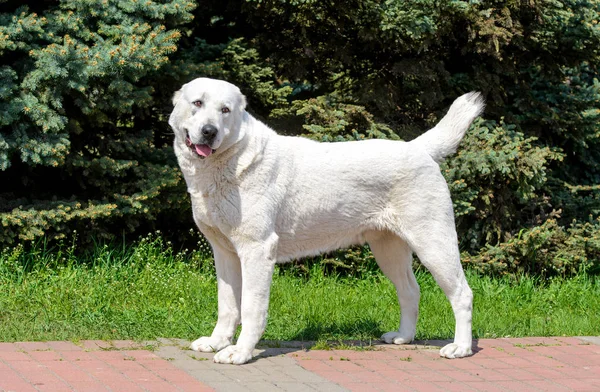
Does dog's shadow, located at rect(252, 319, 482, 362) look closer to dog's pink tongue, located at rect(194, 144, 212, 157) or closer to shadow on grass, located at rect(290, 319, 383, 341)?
shadow on grass, located at rect(290, 319, 383, 341)

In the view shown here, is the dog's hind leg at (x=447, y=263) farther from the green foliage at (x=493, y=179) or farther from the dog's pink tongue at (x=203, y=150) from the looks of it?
the green foliage at (x=493, y=179)

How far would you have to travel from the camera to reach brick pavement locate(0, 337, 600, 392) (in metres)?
4.29

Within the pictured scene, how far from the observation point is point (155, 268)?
6891 millimetres

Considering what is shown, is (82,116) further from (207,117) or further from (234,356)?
(234,356)

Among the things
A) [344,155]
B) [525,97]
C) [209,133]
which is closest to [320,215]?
[344,155]

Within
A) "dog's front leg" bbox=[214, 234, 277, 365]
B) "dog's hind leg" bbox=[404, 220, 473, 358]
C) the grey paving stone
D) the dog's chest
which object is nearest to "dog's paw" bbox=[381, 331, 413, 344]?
"dog's hind leg" bbox=[404, 220, 473, 358]

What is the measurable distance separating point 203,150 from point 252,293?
94 cm

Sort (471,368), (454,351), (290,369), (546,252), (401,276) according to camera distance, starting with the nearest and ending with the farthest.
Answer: (290,369) → (471,368) → (454,351) → (401,276) → (546,252)

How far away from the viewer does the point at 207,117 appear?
15.1 ft

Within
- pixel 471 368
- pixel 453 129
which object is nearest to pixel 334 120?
pixel 453 129

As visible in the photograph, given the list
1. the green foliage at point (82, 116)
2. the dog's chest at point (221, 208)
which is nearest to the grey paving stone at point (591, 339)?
the dog's chest at point (221, 208)

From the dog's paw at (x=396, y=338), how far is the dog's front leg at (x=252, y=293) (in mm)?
1150

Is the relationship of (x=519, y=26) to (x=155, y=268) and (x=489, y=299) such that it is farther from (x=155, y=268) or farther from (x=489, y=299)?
(x=155, y=268)

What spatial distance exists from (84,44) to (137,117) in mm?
1201
